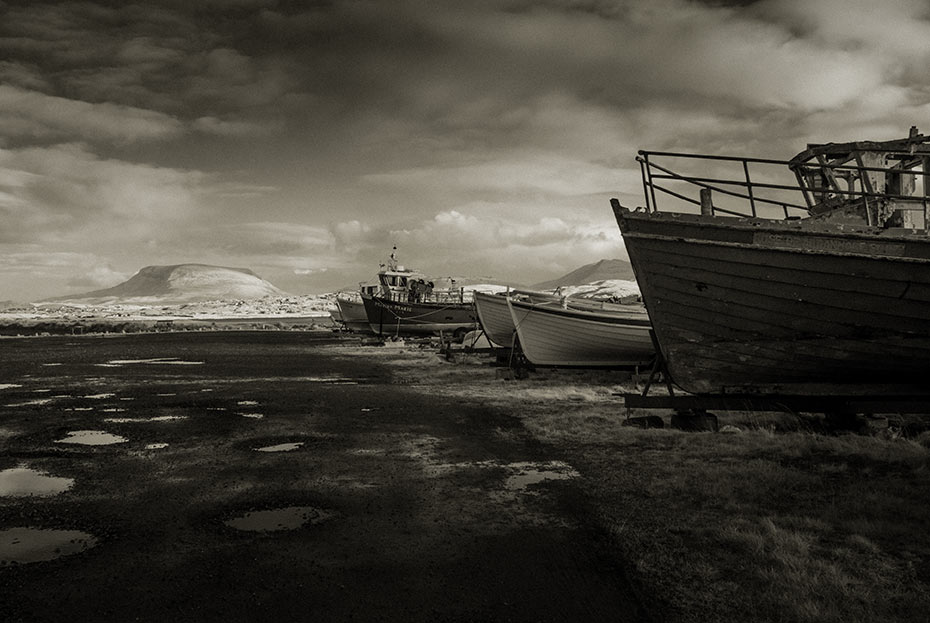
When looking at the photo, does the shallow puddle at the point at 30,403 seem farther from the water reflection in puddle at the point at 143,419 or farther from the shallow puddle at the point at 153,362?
the shallow puddle at the point at 153,362

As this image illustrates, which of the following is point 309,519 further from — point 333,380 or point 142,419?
point 333,380

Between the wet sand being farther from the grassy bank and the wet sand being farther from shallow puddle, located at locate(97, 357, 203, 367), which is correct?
shallow puddle, located at locate(97, 357, 203, 367)

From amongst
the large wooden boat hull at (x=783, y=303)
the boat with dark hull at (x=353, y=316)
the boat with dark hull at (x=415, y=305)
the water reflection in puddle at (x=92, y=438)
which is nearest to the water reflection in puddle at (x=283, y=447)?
the water reflection in puddle at (x=92, y=438)

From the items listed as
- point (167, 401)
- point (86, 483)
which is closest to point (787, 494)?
point (86, 483)

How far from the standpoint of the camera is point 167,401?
13.8 metres

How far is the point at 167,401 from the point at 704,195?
11537 mm

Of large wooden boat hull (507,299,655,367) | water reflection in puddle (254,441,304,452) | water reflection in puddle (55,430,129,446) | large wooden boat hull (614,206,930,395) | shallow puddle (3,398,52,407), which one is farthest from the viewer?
large wooden boat hull (507,299,655,367)

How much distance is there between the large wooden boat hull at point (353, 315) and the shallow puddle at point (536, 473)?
43.0m

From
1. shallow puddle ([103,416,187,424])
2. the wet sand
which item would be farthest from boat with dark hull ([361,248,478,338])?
the wet sand

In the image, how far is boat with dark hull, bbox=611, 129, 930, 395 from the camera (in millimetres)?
7750

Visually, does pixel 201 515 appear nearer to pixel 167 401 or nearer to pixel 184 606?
pixel 184 606

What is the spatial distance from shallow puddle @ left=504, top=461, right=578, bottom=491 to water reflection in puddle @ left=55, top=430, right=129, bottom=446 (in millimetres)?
6103

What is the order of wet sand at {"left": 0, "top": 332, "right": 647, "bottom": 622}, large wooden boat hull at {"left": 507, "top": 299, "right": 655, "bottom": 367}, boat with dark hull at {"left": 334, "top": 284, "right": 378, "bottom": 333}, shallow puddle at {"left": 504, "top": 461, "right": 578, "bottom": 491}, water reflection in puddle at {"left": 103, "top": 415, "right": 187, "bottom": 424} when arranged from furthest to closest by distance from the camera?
boat with dark hull at {"left": 334, "top": 284, "right": 378, "bottom": 333} < large wooden boat hull at {"left": 507, "top": 299, "right": 655, "bottom": 367} < water reflection in puddle at {"left": 103, "top": 415, "right": 187, "bottom": 424} < shallow puddle at {"left": 504, "top": 461, "right": 578, "bottom": 491} < wet sand at {"left": 0, "top": 332, "right": 647, "bottom": 622}

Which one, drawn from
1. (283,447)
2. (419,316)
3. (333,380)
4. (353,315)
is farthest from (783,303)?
(353,315)
